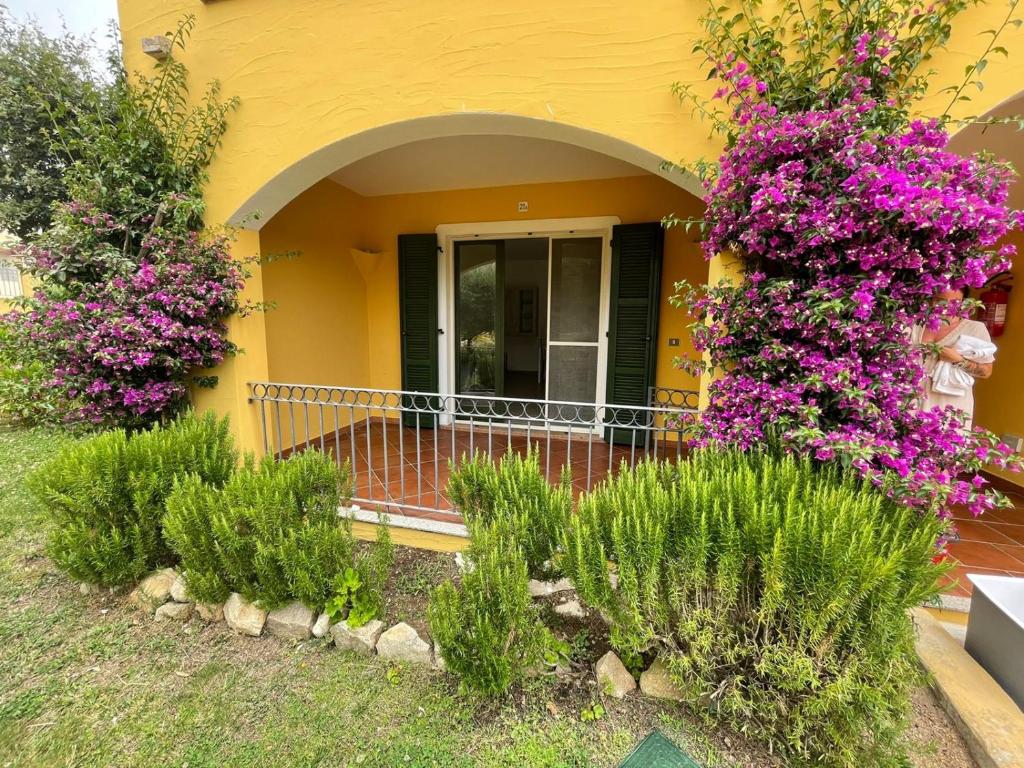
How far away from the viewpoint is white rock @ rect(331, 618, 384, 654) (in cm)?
212

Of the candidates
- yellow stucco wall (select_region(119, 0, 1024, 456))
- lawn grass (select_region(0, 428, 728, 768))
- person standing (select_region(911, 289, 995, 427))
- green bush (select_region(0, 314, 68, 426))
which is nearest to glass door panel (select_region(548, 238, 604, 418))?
yellow stucco wall (select_region(119, 0, 1024, 456))

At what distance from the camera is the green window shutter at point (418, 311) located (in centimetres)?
516

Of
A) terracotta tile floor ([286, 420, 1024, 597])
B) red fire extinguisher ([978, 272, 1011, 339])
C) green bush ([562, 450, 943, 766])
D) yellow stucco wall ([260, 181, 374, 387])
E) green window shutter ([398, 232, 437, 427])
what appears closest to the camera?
green bush ([562, 450, 943, 766])

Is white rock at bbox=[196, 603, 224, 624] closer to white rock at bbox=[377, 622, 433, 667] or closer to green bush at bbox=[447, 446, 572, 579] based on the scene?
white rock at bbox=[377, 622, 433, 667]

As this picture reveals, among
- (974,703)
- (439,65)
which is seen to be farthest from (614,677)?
(439,65)

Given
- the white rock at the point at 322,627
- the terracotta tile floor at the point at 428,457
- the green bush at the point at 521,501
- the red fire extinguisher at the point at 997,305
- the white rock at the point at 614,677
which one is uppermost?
the red fire extinguisher at the point at 997,305

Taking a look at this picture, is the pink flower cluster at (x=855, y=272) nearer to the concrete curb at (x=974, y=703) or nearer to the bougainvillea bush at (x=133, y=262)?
the concrete curb at (x=974, y=703)

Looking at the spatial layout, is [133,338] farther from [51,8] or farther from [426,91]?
[51,8]

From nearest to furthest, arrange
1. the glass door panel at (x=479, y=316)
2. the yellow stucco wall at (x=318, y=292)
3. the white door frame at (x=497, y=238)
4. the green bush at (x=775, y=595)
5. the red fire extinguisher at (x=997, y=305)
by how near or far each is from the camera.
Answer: the green bush at (x=775, y=595) → the red fire extinguisher at (x=997, y=305) → the yellow stucco wall at (x=318, y=292) → the white door frame at (x=497, y=238) → the glass door panel at (x=479, y=316)

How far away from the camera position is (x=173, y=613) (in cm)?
235

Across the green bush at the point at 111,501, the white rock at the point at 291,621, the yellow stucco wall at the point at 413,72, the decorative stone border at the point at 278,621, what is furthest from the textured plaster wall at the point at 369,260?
the white rock at the point at 291,621

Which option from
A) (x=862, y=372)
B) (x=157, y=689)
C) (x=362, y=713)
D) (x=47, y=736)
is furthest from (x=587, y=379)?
(x=47, y=736)

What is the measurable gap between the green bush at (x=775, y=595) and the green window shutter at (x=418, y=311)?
3750mm

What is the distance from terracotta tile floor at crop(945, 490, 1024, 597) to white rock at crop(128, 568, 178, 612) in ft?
13.8
